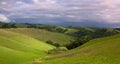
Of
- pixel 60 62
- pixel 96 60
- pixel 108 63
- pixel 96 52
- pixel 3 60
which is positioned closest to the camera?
pixel 108 63

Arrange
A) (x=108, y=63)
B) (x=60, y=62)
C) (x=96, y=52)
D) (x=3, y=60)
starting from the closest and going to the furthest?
1. (x=108, y=63)
2. (x=60, y=62)
3. (x=96, y=52)
4. (x=3, y=60)

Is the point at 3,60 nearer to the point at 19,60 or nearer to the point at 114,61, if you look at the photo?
the point at 19,60

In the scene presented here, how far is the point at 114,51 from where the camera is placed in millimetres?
52875

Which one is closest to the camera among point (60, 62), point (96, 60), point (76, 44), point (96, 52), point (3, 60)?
point (96, 60)

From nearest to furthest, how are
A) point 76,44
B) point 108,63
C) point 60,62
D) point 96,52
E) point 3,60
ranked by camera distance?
point 108,63, point 60,62, point 96,52, point 3,60, point 76,44

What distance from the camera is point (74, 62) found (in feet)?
157

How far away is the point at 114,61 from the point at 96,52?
9.84 meters

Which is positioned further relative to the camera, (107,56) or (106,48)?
(106,48)

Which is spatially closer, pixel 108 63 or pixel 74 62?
pixel 108 63

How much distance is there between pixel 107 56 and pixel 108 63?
5.69m

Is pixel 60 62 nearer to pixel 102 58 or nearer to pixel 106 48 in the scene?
pixel 102 58

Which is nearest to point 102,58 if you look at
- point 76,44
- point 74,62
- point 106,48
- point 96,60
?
point 96,60

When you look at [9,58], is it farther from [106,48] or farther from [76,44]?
[76,44]

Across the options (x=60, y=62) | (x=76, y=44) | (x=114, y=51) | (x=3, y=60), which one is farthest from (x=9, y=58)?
(x=76, y=44)
